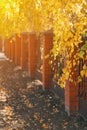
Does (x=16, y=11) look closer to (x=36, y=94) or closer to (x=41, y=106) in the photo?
(x=36, y=94)

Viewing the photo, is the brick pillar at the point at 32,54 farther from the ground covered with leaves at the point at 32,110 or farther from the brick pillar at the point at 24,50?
the brick pillar at the point at 24,50

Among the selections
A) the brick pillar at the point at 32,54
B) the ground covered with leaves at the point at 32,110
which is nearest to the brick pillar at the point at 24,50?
the brick pillar at the point at 32,54

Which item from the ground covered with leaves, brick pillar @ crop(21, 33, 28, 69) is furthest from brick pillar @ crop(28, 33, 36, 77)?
brick pillar @ crop(21, 33, 28, 69)

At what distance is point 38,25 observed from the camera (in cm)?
1359

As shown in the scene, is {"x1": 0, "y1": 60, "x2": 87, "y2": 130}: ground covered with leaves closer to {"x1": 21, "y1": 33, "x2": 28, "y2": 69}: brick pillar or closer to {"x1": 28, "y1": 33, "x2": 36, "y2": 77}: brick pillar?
{"x1": 28, "y1": 33, "x2": 36, "y2": 77}: brick pillar

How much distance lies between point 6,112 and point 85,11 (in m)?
6.29

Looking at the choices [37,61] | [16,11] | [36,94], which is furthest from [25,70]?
[36,94]

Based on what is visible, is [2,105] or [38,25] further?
[38,25]

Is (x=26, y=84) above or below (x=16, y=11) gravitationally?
below

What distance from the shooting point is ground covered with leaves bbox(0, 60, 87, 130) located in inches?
360

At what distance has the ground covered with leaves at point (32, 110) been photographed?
9.13m

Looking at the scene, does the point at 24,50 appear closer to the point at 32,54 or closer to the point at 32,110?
the point at 32,54

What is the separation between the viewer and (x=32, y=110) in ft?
36.1

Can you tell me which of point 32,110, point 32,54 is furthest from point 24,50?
point 32,110
